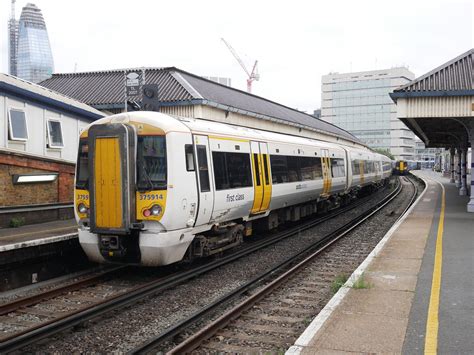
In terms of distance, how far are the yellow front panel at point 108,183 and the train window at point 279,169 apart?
17.2 ft

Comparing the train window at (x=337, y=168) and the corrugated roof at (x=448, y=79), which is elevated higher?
the corrugated roof at (x=448, y=79)

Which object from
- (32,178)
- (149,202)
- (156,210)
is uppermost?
(32,178)

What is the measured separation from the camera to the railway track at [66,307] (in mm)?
6203

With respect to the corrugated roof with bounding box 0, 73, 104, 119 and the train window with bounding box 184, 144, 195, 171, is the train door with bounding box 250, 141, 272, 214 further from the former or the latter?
the corrugated roof with bounding box 0, 73, 104, 119

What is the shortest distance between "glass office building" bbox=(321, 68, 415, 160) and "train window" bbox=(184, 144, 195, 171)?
133 m

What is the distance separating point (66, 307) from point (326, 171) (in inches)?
497

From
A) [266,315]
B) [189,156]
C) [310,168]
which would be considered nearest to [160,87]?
[310,168]

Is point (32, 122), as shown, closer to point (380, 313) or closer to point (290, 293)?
point (290, 293)

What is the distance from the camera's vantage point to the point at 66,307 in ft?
25.0

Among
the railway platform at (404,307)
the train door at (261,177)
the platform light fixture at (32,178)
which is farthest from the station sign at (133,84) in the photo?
the railway platform at (404,307)

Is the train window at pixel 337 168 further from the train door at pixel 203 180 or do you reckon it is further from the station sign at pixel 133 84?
the train door at pixel 203 180

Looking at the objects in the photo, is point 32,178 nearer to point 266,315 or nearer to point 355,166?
point 266,315

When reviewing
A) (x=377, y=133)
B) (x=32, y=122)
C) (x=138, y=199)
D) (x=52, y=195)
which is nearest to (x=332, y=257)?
(x=138, y=199)

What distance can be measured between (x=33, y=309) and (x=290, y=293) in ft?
13.4
